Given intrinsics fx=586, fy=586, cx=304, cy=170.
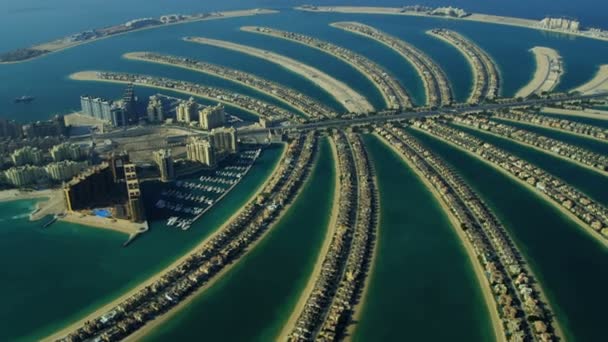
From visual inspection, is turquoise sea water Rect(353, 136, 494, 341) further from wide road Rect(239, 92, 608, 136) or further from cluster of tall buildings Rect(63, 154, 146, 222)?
cluster of tall buildings Rect(63, 154, 146, 222)

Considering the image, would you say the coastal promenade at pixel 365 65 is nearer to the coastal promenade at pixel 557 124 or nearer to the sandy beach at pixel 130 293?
the coastal promenade at pixel 557 124

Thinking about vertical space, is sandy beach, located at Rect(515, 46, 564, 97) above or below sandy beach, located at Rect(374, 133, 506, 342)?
above

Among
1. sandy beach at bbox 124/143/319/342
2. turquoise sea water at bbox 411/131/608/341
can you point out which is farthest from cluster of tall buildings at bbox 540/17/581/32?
sandy beach at bbox 124/143/319/342

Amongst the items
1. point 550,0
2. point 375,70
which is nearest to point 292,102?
point 375,70

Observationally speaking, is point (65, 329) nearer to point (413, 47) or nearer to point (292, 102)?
point (292, 102)

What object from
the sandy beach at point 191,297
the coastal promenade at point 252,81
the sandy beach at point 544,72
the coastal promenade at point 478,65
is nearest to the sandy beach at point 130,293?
the sandy beach at point 191,297

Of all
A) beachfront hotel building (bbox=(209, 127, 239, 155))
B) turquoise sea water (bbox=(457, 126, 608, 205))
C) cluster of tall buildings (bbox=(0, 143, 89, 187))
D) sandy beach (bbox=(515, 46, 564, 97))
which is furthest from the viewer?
sandy beach (bbox=(515, 46, 564, 97))
